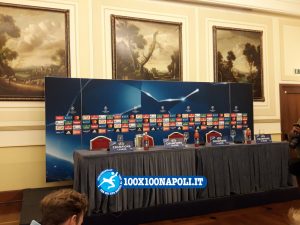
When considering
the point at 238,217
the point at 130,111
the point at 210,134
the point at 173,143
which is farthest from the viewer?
the point at 210,134

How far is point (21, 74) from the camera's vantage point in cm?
453

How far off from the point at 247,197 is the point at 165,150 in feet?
4.53

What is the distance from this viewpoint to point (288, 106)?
6539 mm

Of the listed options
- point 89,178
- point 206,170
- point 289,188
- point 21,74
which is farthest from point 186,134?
point 21,74

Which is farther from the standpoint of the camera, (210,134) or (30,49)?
(210,134)

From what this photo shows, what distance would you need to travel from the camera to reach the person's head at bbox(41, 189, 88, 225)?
1.45 m

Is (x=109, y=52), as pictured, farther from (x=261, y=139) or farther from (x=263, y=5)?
(x=263, y=5)

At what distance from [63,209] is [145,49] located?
4179 mm

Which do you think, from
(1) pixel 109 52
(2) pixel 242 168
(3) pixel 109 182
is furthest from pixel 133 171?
(1) pixel 109 52

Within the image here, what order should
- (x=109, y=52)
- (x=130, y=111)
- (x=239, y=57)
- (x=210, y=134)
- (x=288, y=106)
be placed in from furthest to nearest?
(x=288, y=106), (x=239, y=57), (x=210, y=134), (x=109, y=52), (x=130, y=111)

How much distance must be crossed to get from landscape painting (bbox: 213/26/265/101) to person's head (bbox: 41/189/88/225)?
476 cm

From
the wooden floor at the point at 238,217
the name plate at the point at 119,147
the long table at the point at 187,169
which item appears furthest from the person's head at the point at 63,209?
the wooden floor at the point at 238,217

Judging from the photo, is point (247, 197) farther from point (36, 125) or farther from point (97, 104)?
point (36, 125)
